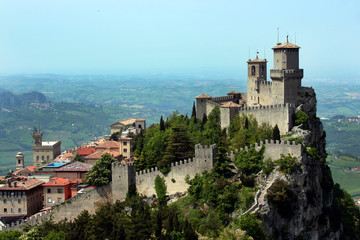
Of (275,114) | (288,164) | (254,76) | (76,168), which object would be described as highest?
(254,76)

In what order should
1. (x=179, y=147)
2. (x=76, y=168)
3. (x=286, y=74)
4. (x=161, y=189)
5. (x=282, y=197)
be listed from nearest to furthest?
(x=282, y=197) → (x=161, y=189) → (x=179, y=147) → (x=286, y=74) → (x=76, y=168)

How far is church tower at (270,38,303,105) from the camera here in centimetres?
5409

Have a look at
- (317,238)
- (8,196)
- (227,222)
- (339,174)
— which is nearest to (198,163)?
(227,222)

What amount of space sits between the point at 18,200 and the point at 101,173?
1005 centimetres

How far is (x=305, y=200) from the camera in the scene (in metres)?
45.4

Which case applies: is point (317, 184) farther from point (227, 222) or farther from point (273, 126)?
point (227, 222)

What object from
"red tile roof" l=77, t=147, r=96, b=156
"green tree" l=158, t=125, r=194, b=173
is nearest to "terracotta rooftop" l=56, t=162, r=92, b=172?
"red tile roof" l=77, t=147, r=96, b=156

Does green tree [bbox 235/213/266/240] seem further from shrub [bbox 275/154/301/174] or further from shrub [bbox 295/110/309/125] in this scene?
shrub [bbox 295/110/309/125]

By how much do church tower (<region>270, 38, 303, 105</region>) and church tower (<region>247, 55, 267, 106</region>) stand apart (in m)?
3.96

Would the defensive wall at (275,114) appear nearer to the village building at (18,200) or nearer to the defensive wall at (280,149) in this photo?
the defensive wall at (280,149)

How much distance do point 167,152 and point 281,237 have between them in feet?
46.8

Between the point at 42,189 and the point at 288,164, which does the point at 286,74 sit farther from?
the point at 42,189

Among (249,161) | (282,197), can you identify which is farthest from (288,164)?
(249,161)

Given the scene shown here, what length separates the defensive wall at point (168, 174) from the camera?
46531mm
